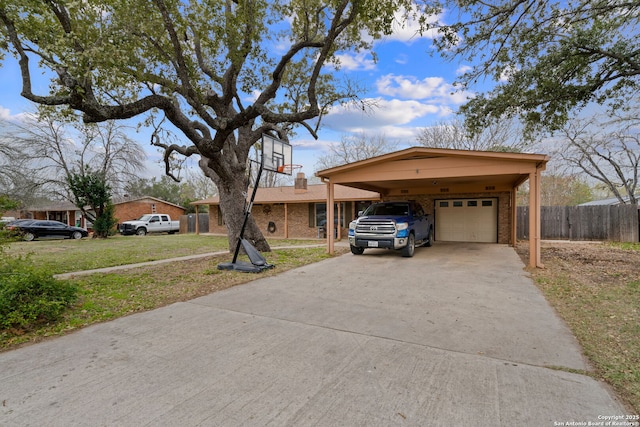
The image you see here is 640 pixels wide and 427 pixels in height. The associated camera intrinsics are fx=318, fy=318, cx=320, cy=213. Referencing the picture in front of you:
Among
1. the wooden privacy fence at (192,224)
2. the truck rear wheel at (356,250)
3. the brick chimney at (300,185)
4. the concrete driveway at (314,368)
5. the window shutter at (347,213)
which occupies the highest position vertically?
the brick chimney at (300,185)

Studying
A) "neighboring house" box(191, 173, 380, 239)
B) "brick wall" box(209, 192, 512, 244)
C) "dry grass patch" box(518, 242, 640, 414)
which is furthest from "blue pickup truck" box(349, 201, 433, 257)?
"neighboring house" box(191, 173, 380, 239)

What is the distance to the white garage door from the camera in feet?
47.9

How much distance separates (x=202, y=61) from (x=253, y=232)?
246 inches

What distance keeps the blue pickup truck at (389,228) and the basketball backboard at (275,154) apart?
3161 mm

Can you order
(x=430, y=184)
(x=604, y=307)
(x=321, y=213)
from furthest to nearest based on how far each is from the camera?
(x=321, y=213) → (x=430, y=184) → (x=604, y=307)

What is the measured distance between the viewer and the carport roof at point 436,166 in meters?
8.50

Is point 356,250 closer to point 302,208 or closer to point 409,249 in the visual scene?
point 409,249

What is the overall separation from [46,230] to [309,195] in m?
17.3

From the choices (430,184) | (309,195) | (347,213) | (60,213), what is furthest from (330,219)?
(60,213)

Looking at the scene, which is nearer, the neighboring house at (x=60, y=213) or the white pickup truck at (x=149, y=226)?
the white pickup truck at (x=149, y=226)

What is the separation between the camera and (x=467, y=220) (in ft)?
49.3

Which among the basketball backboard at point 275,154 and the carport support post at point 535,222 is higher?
the basketball backboard at point 275,154

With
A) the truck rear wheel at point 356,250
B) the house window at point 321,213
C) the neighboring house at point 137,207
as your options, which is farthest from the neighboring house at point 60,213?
the truck rear wheel at point 356,250

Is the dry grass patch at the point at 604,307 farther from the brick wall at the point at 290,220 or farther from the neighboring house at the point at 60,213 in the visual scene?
the neighboring house at the point at 60,213
